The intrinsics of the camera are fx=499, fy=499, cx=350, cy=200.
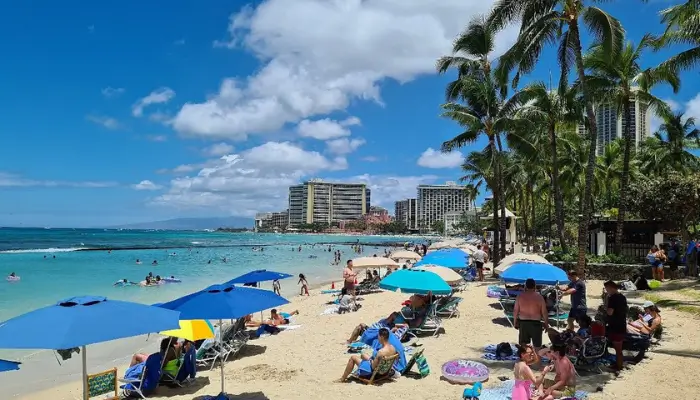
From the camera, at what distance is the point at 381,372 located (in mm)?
7277

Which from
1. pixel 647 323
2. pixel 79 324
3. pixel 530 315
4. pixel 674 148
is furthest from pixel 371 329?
pixel 674 148

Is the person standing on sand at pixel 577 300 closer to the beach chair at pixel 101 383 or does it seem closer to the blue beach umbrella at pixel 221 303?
the blue beach umbrella at pixel 221 303

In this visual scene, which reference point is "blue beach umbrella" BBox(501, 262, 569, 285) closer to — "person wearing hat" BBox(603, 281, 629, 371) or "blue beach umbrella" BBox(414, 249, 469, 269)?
"person wearing hat" BBox(603, 281, 629, 371)

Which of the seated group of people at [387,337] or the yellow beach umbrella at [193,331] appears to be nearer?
the seated group of people at [387,337]

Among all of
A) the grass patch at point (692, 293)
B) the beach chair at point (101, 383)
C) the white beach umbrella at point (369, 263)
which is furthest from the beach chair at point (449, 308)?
the beach chair at point (101, 383)

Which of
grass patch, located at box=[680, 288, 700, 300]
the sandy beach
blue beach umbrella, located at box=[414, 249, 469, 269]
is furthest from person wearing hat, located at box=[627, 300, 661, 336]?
blue beach umbrella, located at box=[414, 249, 469, 269]

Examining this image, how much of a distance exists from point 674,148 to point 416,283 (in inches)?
1279

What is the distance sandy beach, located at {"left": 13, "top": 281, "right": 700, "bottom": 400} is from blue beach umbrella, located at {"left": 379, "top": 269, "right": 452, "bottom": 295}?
103 centimetres

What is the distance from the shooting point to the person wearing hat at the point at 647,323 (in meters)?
8.21

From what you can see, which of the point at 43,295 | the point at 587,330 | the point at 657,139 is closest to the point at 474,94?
the point at 587,330

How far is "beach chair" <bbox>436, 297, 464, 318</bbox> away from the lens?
36.9ft

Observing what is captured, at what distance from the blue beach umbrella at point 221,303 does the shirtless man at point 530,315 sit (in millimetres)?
3805

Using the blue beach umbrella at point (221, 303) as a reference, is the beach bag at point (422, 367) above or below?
below

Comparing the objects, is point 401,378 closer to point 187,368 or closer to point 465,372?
point 465,372
